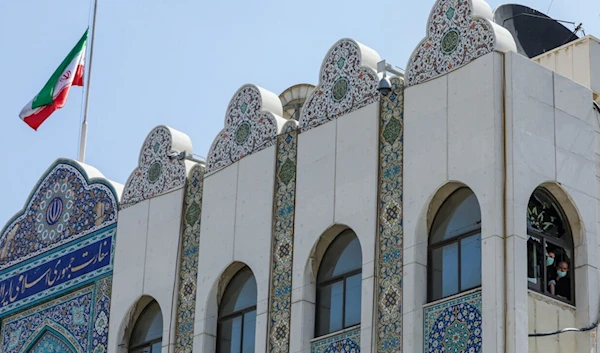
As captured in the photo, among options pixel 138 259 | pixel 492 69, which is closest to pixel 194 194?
pixel 138 259

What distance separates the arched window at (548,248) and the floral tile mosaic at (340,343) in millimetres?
2140

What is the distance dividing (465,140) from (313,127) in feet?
8.57

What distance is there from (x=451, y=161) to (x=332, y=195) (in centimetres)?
183

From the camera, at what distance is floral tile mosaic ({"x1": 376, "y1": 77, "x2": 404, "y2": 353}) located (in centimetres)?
1695

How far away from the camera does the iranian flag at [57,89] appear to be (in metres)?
24.7

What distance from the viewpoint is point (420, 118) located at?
17.4 meters

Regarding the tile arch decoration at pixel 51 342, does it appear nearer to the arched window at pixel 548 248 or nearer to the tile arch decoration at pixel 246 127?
the tile arch decoration at pixel 246 127

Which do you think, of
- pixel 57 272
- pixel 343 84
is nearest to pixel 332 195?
pixel 343 84

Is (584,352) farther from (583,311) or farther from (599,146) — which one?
(599,146)

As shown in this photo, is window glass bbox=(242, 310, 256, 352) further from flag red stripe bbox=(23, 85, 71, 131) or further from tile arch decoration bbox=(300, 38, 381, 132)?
flag red stripe bbox=(23, 85, 71, 131)

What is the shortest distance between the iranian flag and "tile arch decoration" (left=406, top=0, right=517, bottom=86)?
8.44 m

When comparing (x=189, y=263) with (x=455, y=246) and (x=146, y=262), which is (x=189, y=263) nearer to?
(x=146, y=262)

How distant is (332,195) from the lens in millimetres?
18141

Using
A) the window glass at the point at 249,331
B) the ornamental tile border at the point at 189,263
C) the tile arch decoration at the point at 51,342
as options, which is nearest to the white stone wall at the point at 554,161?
the window glass at the point at 249,331
